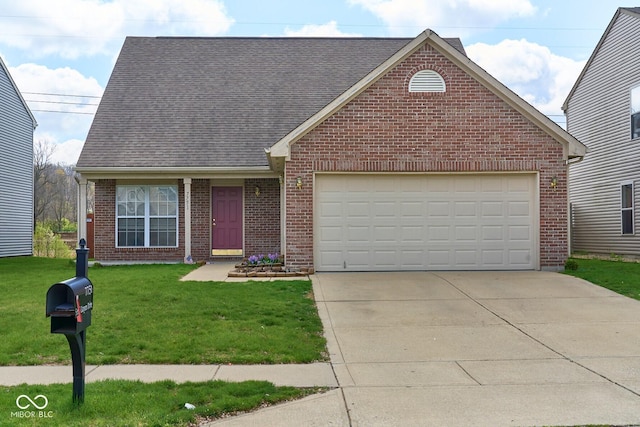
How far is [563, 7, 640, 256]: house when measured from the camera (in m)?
17.7

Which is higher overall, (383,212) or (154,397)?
(383,212)

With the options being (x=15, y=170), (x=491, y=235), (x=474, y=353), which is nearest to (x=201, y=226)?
(x=491, y=235)

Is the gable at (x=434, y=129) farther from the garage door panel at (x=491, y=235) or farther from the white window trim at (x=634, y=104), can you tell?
the white window trim at (x=634, y=104)

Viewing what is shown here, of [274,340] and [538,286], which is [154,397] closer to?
[274,340]

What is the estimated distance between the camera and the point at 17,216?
2383 centimetres

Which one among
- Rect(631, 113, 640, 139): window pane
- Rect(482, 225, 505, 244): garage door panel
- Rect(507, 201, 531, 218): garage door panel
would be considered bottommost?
Rect(482, 225, 505, 244): garage door panel

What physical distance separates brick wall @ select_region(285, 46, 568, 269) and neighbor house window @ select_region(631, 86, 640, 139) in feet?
20.6

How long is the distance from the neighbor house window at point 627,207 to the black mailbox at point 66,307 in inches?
694

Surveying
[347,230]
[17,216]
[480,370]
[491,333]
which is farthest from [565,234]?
[17,216]

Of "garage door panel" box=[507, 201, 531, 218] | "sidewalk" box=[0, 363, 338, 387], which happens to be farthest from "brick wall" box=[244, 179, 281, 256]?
"sidewalk" box=[0, 363, 338, 387]

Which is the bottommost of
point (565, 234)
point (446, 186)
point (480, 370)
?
point (480, 370)

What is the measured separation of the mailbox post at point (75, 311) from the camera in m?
4.57

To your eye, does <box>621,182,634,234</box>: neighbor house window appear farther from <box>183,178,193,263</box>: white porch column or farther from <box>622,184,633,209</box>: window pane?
<box>183,178,193,263</box>: white porch column

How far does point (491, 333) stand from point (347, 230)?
5.44 metres
